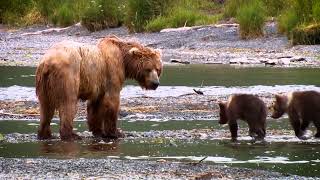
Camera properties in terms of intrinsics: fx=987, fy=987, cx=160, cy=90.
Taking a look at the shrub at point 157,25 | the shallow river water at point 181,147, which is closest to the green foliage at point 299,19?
the shrub at point 157,25

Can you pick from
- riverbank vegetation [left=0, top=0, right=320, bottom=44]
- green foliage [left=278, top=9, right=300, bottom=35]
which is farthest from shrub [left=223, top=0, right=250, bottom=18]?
green foliage [left=278, top=9, right=300, bottom=35]

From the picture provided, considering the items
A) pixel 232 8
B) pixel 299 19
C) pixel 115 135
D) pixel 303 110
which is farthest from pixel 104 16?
pixel 303 110

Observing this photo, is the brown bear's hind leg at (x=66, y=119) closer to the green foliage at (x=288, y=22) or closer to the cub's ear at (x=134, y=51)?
the cub's ear at (x=134, y=51)

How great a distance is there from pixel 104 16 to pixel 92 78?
2848 cm

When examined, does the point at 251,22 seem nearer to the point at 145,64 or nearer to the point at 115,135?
the point at 145,64

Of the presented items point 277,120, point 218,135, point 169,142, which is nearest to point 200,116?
point 277,120

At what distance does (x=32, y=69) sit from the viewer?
90.6 feet

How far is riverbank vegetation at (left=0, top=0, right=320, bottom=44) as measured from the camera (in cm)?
3294

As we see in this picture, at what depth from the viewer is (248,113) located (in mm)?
14109

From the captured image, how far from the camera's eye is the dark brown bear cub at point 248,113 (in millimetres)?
13789

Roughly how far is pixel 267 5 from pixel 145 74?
25754 millimetres

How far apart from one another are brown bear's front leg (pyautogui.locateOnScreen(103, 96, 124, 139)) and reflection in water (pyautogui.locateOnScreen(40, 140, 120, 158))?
333mm

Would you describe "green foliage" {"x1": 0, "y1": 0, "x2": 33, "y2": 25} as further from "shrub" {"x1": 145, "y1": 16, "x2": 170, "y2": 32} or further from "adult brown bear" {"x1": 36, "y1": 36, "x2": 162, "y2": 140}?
"adult brown bear" {"x1": 36, "y1": 36, "x2": 162, "y2": 140}

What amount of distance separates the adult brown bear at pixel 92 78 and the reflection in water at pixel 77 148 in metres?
0.30
